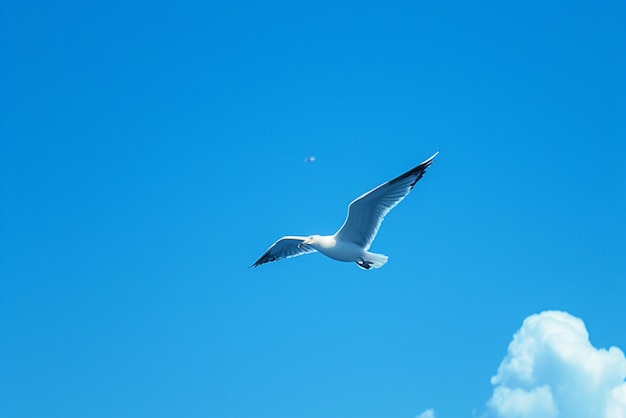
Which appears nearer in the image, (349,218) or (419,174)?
(419,174)

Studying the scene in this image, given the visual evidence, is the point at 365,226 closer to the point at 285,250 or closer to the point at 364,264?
the point at 364,264

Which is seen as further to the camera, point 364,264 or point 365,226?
point 364,264

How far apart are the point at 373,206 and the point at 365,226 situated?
44 centimetres

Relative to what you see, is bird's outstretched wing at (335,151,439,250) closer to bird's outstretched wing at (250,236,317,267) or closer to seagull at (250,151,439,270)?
seagull at (250,151,439,270)

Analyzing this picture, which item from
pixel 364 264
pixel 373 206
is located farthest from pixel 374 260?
pixel 373 206

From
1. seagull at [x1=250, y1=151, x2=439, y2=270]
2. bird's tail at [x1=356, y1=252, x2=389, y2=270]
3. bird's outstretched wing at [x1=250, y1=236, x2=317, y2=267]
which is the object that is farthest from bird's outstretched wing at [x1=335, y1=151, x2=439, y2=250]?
bird's outstretched wing at [x1=250, y1=236, x2=317, y2=267]

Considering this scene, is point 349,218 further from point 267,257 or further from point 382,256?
point 267,257

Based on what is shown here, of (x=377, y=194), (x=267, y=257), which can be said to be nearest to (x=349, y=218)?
(x=377, y=194)

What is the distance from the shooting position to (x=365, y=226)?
12.4m

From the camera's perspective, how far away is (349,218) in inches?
483

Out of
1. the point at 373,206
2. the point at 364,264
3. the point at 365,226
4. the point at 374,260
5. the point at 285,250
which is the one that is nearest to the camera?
the point at 373,206

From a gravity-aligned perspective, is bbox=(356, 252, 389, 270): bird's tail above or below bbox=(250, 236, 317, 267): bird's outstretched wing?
below

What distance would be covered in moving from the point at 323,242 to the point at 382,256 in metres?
1.04

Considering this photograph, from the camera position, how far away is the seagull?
11.7m
